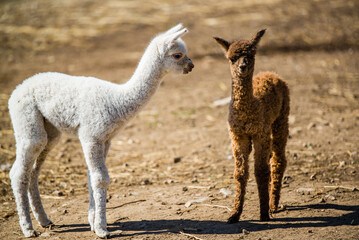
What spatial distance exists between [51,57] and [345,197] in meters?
11.3

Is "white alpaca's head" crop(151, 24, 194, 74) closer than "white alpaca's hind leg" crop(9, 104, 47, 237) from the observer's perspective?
Yes

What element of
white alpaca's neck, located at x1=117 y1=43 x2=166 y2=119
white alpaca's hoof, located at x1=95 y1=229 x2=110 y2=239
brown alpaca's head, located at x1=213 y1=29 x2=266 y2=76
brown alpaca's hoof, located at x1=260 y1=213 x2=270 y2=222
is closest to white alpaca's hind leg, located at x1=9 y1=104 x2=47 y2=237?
Result: white alpaca's hoof, located at x1=95 y1=229 x2=110 y2=239

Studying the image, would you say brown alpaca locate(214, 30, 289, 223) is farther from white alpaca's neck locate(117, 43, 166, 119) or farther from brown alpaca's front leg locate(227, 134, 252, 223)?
white alpaca's neck locate(117, 43, 166, 119)

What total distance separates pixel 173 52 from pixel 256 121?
52.1 inches

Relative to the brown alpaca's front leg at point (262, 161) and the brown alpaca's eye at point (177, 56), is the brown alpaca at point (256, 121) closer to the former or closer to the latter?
the brown alpaca's front leg at point (262, 161)

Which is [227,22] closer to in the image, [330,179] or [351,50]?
[351,50]

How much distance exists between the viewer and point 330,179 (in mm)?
6480

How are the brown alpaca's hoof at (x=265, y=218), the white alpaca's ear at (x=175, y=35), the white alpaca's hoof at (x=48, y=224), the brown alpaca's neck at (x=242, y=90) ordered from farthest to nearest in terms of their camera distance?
1. the white alpaca's hoof at (x=48, y=224)
2. the brown alpaca's hoof at (x=265, y=218)
3. the white alpaca's ear at (x=175, y=35)
4. the brown alpaca's neck at (x=242, y=90)

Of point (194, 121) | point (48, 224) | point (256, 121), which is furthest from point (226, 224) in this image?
point (194, 121)

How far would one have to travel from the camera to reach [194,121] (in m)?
9.45

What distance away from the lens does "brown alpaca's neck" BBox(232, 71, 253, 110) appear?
15.7 feet

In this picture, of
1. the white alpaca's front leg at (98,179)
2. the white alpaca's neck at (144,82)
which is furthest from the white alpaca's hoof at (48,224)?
the white alpaca's neck at (144,82)

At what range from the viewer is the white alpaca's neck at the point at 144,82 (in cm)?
504

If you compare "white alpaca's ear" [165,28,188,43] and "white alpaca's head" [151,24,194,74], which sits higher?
"white alpaca's ear" [165,28,188,43]
